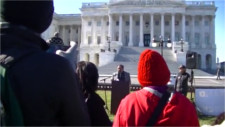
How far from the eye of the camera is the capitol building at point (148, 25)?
77.1 meters

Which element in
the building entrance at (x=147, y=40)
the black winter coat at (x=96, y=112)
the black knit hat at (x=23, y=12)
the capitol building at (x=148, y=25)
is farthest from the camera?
the building entrance at (x=147, y=40)

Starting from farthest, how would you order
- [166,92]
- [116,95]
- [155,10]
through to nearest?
[155,10] → [116,95] → [166,92]

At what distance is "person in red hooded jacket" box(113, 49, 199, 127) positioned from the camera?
3367mm

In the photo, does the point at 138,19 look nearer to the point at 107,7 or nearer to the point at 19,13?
the point at 107,7

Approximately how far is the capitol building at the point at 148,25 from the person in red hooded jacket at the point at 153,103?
235 ft

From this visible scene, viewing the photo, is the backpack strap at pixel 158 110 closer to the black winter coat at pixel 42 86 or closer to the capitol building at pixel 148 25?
the black winter coat at pixel 42 86

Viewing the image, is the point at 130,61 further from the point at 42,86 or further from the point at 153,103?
the point at 42,86

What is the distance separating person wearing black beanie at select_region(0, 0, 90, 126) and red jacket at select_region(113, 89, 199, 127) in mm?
1432

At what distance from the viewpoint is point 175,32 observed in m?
80.1

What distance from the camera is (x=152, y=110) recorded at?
3.41m

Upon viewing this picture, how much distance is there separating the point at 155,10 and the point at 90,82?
7399cm

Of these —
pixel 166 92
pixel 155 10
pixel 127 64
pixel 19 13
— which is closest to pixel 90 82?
pixel 166 92

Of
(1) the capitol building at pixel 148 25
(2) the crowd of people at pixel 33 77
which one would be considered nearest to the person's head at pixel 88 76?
(2) the crowd of people at pixel 33 77

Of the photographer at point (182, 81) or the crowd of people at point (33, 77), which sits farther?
the photographer at point (182, 81)
